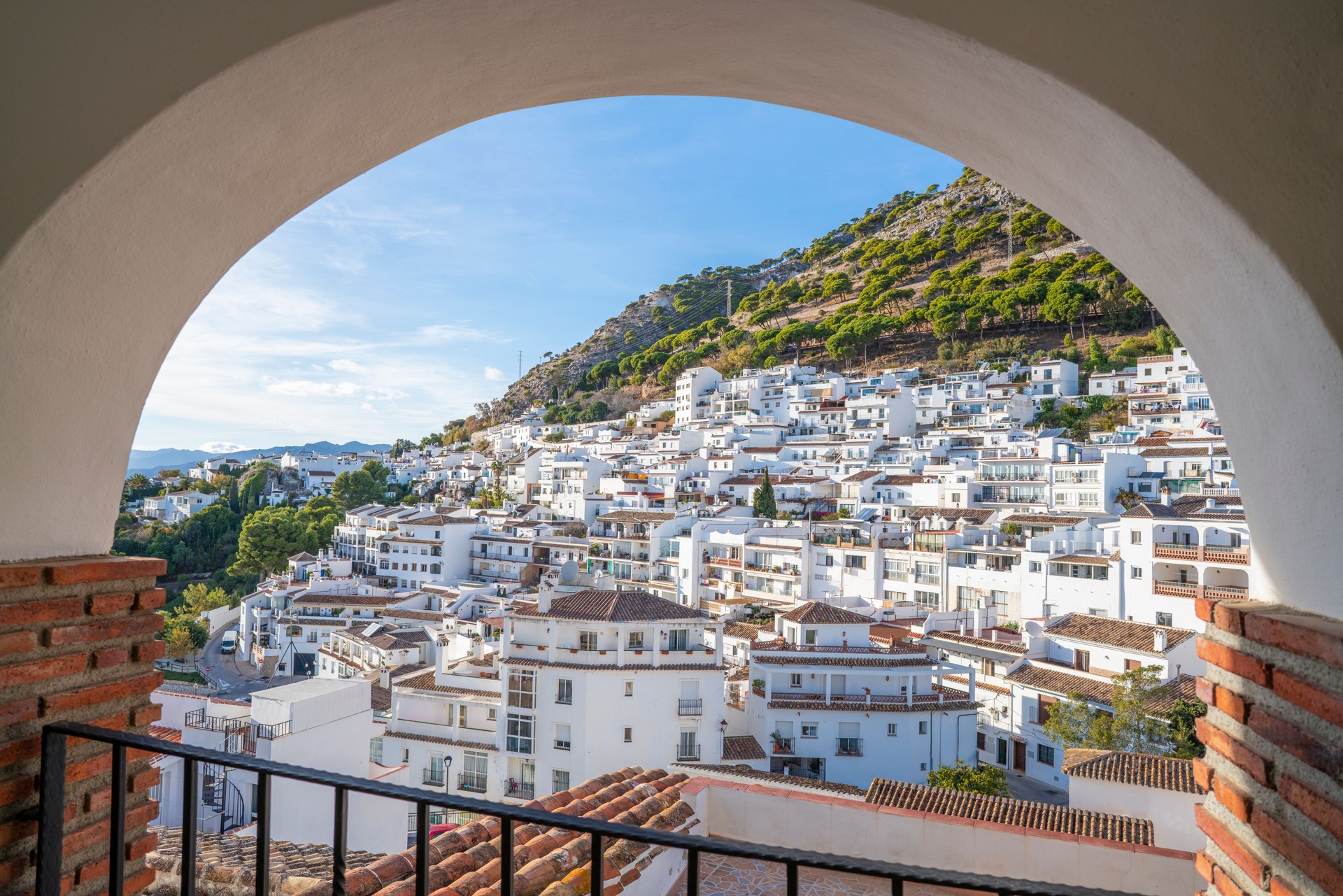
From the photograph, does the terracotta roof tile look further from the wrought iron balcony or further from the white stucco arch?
the white stucco arch

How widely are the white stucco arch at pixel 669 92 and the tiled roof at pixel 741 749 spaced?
48.8 feet

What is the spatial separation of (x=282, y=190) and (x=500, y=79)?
0.49m

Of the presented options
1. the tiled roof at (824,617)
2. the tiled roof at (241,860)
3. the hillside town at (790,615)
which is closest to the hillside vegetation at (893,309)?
the hillside town at (790,615)

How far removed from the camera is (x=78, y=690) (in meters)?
1.59

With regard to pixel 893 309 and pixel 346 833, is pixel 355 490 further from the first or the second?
pixel 346 833

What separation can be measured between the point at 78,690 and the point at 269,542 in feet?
135

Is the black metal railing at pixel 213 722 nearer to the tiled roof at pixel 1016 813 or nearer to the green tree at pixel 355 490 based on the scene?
the tiled roof at pixel 1016 813

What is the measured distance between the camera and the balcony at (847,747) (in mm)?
16359

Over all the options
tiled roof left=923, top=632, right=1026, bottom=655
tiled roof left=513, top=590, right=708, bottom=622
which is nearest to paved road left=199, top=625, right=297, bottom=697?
tiled roof left=513, top=590, right=708, bottom=622

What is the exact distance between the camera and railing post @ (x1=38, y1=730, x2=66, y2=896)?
4.80 feet

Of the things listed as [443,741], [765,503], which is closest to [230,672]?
[443,741]

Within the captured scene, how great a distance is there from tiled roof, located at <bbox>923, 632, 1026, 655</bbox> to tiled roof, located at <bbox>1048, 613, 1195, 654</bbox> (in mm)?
881

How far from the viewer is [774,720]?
53.9ft

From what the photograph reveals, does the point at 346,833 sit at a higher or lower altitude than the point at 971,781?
higher
